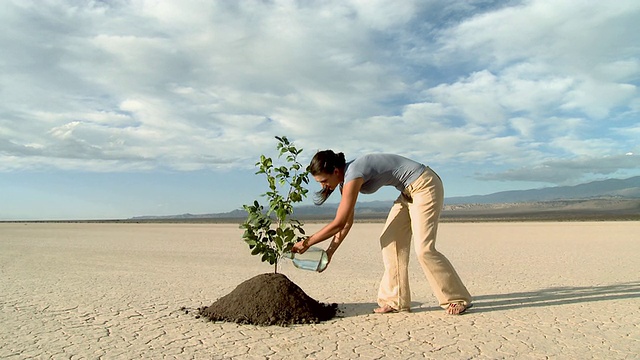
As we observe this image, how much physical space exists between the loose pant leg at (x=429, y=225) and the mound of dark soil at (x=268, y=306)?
114 centimetres

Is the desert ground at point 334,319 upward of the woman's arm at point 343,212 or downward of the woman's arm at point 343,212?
downward

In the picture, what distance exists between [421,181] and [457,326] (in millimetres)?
1396

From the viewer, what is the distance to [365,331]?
457 centimetres

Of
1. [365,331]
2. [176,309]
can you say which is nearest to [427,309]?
[365,331]

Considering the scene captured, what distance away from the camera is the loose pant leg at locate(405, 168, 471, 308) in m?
4.81

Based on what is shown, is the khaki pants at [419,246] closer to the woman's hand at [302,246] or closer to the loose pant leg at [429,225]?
the loose pant leg at [429,225]

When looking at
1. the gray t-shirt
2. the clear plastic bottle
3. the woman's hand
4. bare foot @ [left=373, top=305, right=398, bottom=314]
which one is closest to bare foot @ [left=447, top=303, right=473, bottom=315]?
bare foot @ [left=373, top=305, right=398, bottom=314]

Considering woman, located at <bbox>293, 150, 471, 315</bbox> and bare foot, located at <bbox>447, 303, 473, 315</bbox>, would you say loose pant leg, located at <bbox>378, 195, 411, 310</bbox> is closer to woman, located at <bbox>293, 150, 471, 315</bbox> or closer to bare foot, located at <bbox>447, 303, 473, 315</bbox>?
woman, located at <bbox>293, 150, 471, 315</bbox>

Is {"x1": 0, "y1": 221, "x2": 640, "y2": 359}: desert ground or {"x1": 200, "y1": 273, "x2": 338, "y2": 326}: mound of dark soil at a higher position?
{"x1": 200, "y1": 273, "x2": 338, "y2": 326}: mound of dark soil

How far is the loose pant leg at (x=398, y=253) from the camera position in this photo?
5.09 metres

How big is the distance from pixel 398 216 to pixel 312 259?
0.99 meters

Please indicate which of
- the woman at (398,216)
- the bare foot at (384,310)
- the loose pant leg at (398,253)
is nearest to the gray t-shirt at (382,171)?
the woman at (398,216)

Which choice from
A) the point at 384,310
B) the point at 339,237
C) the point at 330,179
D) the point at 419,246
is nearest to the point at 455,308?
the point at 384,310

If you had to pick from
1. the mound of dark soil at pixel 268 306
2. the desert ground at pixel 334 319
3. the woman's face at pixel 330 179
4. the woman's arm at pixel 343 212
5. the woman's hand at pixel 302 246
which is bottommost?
the desert ground at pixel 334 319
